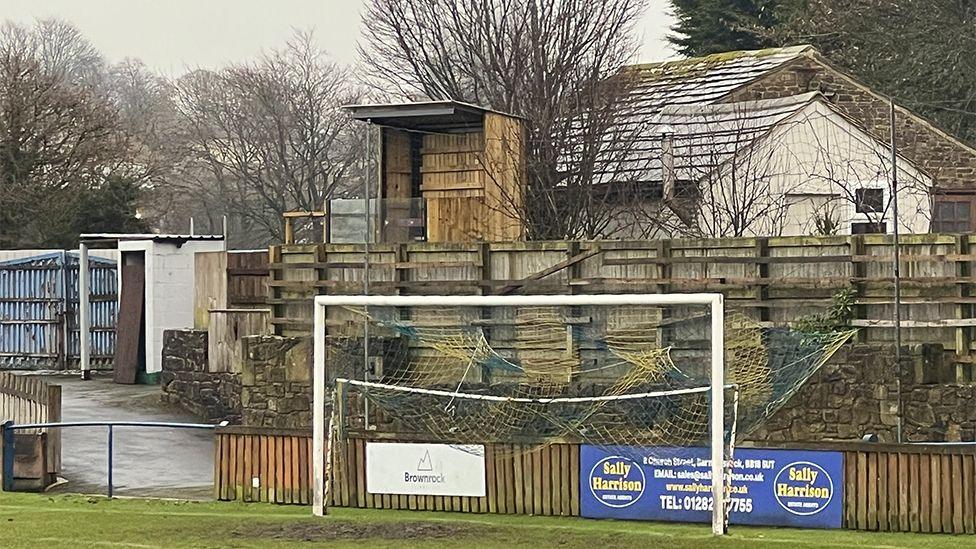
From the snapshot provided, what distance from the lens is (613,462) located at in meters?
18.0

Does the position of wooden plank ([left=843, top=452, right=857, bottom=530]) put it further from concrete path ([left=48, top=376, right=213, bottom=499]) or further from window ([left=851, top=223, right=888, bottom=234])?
window ([left=851, top=223, right=888, bottom=234])

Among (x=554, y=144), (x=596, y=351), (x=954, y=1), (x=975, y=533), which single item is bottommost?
(x=975, y=533)

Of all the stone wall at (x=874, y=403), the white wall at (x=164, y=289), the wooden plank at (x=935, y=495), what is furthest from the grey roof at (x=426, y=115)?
the wooden plank at (x=935, y=495)

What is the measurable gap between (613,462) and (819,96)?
55.1 feet

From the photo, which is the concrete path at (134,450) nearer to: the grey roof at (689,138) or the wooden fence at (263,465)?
the wooden fence at (263,465)

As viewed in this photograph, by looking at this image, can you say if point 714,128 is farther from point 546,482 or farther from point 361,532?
point 361,532

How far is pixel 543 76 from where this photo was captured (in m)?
34.1

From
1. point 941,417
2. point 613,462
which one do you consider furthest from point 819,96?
point 613,462

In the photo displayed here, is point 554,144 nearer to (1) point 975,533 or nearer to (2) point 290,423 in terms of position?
(2) point 290,423

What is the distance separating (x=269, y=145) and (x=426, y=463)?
5096 cm

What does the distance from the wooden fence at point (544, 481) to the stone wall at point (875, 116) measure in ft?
59.3

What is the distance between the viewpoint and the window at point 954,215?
34.4 metres

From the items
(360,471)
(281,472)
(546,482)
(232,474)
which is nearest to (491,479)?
(546,482)

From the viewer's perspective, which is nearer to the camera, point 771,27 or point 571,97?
point 571,97
